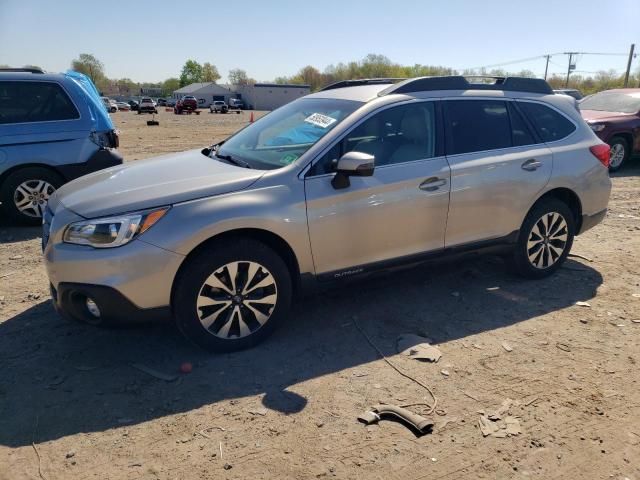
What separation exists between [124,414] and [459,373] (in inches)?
81.8

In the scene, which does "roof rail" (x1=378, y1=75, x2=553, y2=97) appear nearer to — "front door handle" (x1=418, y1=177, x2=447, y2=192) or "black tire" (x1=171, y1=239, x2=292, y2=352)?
"front door handle" (x1=418, y1=177, x2=447, y2=192)

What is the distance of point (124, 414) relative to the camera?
293cm

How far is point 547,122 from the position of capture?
4.74 meters

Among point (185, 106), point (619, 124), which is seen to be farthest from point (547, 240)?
point (185, 106)

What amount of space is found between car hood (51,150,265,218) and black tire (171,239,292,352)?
1.31 feet

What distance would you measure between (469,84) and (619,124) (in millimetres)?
8255

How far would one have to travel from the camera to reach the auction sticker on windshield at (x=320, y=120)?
12.8 feet

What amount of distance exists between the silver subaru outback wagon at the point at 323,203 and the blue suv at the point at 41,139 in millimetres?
2860

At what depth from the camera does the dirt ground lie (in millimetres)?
2582

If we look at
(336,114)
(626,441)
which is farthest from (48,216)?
(626,441)

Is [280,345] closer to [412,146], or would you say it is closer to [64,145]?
[412,146]

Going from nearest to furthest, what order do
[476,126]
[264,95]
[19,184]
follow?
[476,126] < [19,184] < [264,95]

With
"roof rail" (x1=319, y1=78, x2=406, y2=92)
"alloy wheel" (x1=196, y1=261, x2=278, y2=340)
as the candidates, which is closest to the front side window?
"roof rail" (x1=319, y1=78, x2=406, y2=92)

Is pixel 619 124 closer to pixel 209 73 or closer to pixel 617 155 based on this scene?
pixel 617 155
